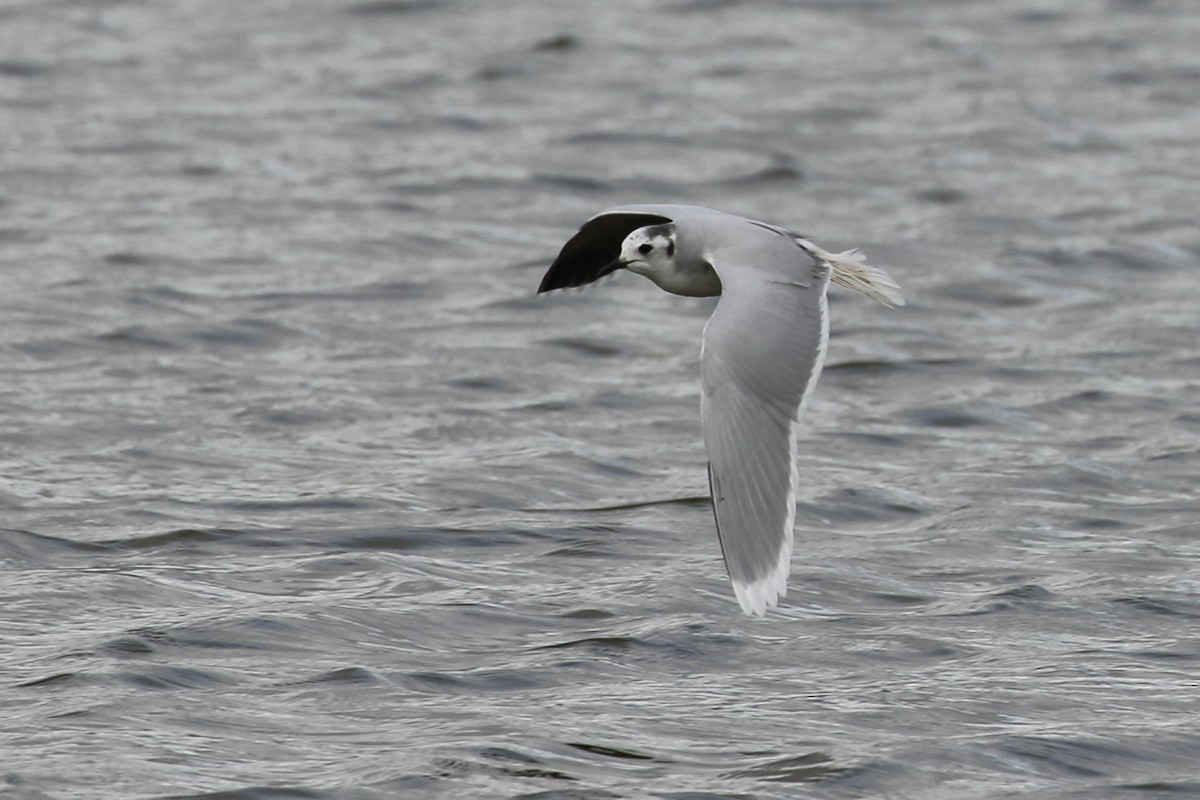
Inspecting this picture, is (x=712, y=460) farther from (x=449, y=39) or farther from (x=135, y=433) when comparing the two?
(x=449, y=39)

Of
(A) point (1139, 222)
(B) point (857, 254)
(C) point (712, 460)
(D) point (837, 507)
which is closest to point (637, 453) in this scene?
(D) point (837, 507)

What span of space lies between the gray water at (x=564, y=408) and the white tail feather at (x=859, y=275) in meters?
0.95

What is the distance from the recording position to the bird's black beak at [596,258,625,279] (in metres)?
7.29

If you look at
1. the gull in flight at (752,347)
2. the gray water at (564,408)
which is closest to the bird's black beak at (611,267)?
the gull in flight at (752,347)

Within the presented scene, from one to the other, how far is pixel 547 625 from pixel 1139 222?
6892 mm

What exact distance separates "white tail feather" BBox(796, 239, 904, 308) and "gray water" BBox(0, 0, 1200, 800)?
3.12 feet

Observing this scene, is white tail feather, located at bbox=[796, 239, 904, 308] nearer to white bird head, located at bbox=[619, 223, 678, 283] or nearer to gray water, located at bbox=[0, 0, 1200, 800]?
white bird head, located at bbox=[619, 223, 678, 283]

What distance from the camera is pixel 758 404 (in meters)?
6.18

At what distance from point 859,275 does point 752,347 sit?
0.95 m

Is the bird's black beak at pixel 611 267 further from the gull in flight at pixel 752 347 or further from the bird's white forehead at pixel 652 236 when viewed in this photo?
the bird's white forehead at pixel 652 236

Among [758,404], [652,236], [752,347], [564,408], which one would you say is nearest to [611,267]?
[652,236]

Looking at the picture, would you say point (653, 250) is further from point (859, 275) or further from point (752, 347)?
point (752, 347)

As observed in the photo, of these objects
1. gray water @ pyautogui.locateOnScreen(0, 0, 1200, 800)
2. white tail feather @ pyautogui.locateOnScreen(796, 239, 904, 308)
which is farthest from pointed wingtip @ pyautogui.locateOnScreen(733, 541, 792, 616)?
white tail feather @ pyautogui.locateOnScreen(796, 239, 904, 308)

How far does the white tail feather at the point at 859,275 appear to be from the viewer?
A: 6.95 metres
